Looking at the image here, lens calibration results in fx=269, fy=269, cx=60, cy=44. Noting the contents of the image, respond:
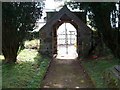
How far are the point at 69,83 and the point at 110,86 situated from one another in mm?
2343

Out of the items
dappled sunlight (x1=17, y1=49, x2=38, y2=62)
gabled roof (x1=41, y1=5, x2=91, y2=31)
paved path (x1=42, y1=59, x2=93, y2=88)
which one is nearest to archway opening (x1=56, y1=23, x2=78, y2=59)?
gabled roof (x1=41, y1=5, x2=91, y2=31)

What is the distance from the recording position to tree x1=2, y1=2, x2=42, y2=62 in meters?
11.8

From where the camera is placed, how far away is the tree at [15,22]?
466 inches

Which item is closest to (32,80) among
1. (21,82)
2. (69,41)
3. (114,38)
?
(21,82)

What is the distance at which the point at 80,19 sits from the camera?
61.6ft

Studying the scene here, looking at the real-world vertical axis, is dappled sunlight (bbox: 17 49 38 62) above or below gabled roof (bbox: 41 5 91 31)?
below

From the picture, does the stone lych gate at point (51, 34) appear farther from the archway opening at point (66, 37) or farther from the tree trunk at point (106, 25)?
the archway opening at point (66, 37)

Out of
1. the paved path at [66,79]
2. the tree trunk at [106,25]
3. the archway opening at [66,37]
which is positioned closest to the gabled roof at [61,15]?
the tree trunk at [106,25]

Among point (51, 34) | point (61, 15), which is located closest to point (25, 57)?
point (51, 34)

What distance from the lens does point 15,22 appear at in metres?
12.3

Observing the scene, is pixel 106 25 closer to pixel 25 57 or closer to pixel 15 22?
pixel 15 22

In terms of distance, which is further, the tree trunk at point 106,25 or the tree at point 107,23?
the tree trunk at point 106,25

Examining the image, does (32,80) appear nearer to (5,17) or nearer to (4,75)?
(4,75)

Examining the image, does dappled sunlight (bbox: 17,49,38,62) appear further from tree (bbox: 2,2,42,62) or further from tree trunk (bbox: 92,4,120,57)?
tree trunk (bbox: 92,4,120,57)
